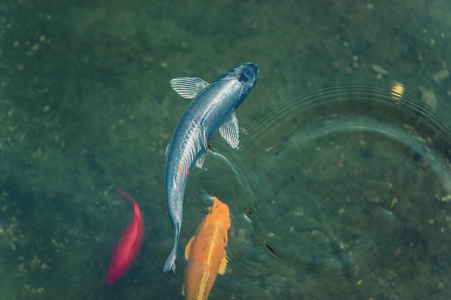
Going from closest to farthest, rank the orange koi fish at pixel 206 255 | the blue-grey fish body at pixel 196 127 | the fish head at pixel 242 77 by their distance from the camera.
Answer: the blue-grey fish body at pixel 196 127 → the fish head at pixel 242 77 → the orange koi fish at pixel 206 255

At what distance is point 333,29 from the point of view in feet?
8.37

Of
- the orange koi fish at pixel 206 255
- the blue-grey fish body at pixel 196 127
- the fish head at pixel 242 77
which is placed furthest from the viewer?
the orange koi fish at pixel 206 255

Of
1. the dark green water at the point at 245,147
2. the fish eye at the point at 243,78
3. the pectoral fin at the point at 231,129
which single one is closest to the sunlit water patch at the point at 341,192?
the dark green water at the point at 245,147

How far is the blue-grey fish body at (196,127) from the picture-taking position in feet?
6.61

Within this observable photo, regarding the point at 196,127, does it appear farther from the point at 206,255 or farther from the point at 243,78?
the point at 206,255

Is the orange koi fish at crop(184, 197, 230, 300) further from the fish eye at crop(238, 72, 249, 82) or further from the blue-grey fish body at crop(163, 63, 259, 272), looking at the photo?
the fish eye at crop(238, 72, 249, 82)

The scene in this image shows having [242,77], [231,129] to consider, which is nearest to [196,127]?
[231,129]

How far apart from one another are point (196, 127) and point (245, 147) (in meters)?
0.51

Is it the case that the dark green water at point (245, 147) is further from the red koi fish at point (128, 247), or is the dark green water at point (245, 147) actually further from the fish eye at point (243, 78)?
the fish eye at point (243, 78)

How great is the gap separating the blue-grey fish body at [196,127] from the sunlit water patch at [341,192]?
15.0 inches

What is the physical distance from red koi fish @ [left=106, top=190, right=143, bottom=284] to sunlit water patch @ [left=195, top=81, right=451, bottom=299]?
0.39 m

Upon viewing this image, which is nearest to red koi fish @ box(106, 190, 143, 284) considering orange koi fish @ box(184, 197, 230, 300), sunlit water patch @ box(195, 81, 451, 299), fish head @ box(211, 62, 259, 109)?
orange koi fish @ box(184, 197, 230, 300)

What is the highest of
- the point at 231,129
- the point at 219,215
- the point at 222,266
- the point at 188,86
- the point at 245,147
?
the point at 188,86

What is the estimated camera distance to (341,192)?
2.51 metres
